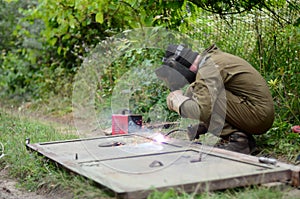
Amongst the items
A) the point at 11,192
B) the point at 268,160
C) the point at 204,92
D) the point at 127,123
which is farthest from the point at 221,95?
the point at 11,192

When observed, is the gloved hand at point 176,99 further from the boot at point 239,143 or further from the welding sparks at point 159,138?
the boot at point 239,143

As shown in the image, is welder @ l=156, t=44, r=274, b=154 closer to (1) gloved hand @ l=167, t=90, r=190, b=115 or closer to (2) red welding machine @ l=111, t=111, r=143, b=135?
(1) gloved hand @ l=167, t=90, r=190, b=115

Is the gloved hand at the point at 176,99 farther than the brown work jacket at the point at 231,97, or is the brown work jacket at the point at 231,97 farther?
the gloved hand at the point at 176,99

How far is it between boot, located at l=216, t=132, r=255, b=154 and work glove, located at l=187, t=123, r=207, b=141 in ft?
0.67

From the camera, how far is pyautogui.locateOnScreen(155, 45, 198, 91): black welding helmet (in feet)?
14.0

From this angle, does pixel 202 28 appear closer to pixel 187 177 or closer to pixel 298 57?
pixel 298 57

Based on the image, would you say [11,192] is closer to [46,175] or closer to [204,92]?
[46,175]

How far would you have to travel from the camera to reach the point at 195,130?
14.8ft

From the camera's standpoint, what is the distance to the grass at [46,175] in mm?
3082

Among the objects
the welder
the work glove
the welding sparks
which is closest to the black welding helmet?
the welder

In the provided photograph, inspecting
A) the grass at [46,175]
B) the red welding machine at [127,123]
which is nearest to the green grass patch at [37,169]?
the grass at [46,175]

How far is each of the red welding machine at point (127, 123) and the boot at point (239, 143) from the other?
3.33 ft

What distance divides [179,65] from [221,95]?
0.42 m

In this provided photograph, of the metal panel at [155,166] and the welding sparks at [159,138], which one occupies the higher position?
the metal panel at [155,166]
